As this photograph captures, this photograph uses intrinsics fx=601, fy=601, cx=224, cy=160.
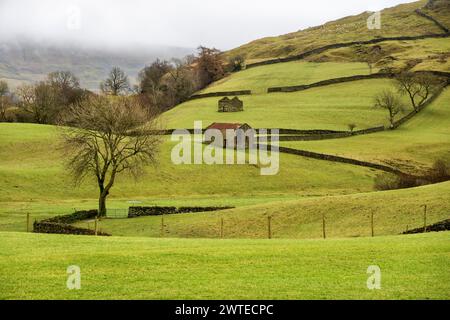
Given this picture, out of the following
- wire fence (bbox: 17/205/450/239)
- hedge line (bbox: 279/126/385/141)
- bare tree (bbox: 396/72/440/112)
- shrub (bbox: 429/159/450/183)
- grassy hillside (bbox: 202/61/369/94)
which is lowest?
wire fence (bbox: 17/205/450/239)

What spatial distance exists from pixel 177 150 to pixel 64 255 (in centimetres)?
6767

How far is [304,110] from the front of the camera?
451 feet

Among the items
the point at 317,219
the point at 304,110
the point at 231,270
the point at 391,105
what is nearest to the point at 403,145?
the point at 391,105

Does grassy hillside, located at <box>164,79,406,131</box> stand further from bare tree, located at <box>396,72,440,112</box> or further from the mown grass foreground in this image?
the mown grass foreground

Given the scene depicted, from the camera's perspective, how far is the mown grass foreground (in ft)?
68.7

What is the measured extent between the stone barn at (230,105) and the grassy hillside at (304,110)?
1928 mm

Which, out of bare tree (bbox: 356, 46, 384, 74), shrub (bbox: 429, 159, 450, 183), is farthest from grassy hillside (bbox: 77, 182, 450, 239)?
bare tree (bbox: 356, 46, 384, 74)

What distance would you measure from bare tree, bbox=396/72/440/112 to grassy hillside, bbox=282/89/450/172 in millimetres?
9291

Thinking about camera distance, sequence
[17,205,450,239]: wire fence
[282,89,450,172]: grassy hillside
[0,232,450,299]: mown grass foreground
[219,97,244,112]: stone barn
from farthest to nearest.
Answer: [219,97,244,112]: stone barn
[282,89,450,172]: grassy hillside
[17,205,450,239]: wire fence
[0,232,450,299]: mown grass foreground

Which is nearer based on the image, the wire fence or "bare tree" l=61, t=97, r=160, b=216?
the wire fence

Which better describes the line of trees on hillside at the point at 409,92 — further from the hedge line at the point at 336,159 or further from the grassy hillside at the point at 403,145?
the hedge line at the point at 336,159

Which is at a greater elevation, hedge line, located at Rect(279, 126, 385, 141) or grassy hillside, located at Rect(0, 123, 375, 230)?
hedge line, located at Rect(279, 126, 385, 141)
